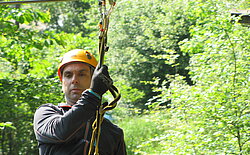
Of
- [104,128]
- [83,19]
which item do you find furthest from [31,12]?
[83,19]

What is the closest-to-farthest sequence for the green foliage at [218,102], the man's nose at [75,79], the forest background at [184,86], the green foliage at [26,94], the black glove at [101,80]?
the black glove at [101,80] → the man's nose at [75,79] → the green foliage at [218,102] → the forest background at [184,86] → the green foliage at [26,94]

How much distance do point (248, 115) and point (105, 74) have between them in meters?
3.41

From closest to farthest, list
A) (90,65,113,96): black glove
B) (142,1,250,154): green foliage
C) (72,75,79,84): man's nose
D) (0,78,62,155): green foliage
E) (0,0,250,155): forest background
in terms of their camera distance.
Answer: (90,65,113,96): black glove
(72,75,79,84): man's nose
(142,1,250,154): green foliage
(0,0,250,155): forest background
(0,78,62,155): green foliage

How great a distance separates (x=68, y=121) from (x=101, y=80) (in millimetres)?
243

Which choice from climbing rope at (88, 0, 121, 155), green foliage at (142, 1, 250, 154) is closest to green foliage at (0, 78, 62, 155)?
green foliage at (142, 1, 250, 154)

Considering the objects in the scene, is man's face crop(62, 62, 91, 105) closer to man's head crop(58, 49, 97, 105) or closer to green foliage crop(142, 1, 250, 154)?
man's head crop(58, 49, 97, 105)

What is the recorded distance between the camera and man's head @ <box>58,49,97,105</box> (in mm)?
Answer: 2049

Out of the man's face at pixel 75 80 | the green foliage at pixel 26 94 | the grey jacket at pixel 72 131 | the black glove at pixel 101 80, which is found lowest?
the green foliage at pixel 26 94

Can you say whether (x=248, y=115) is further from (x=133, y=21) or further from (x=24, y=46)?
(x=133, y=21)

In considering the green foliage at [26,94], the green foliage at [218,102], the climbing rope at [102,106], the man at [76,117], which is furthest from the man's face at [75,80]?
the green foliage at [26,94]

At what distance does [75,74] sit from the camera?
6.81 feet

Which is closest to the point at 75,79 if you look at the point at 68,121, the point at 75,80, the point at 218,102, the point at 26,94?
the point at 75,80

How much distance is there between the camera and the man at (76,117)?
1606 mm

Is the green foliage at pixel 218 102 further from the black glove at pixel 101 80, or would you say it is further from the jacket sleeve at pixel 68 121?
the black glove at pixel 101 80
